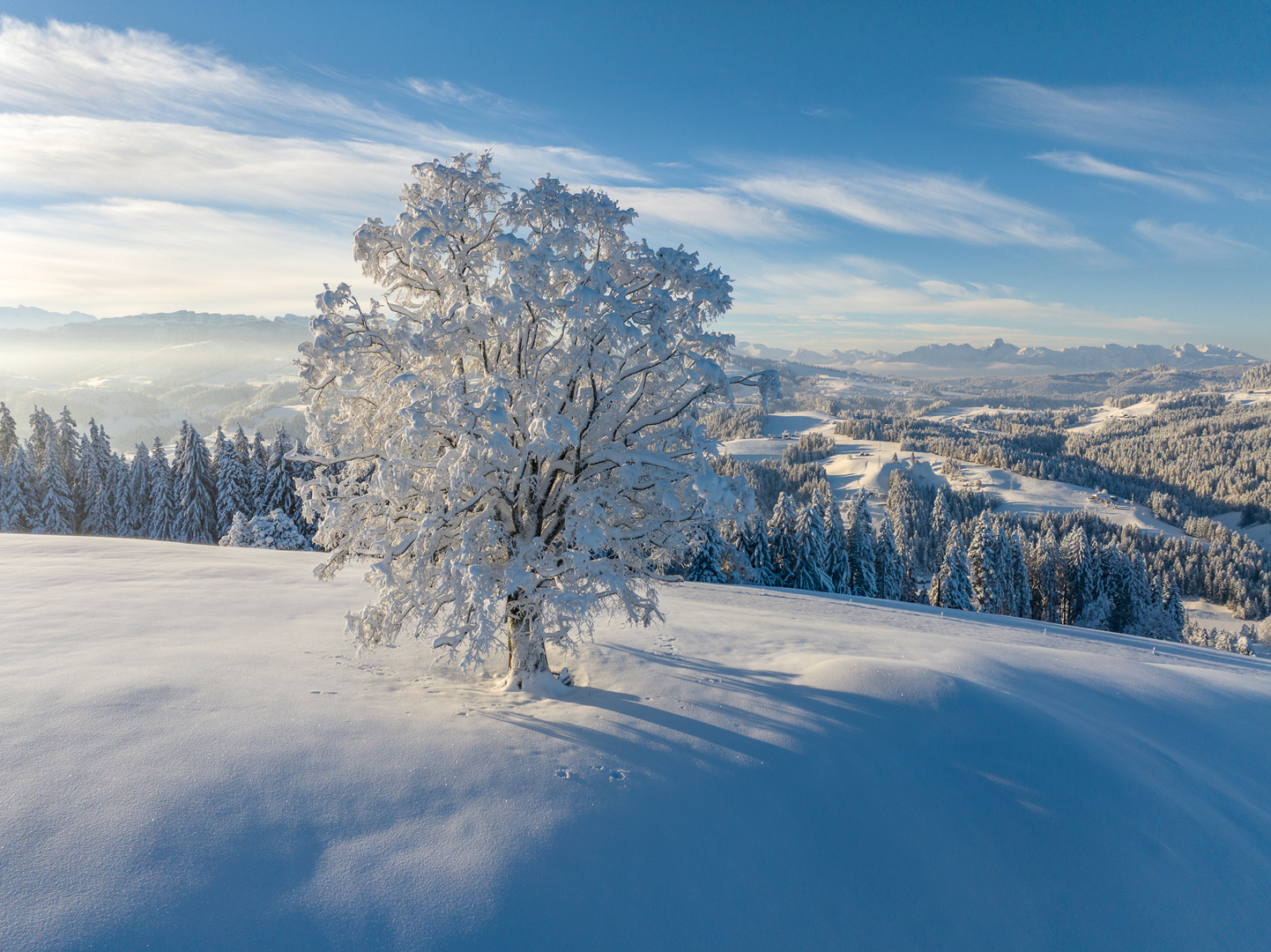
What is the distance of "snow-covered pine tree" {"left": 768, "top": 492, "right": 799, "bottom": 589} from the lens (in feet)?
164

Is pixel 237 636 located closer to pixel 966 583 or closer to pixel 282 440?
pixel 282 440

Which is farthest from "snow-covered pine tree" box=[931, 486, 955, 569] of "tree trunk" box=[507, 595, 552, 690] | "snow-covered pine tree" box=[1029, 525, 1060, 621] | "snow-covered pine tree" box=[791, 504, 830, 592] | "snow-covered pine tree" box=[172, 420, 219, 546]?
"tree trunk" box=[507, 595, 552, 690]

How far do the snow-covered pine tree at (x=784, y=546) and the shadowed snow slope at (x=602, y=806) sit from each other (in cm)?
3826

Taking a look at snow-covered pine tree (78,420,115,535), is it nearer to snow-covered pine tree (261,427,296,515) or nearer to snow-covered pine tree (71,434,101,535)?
snow-covered pine tree (71,434,101,535)

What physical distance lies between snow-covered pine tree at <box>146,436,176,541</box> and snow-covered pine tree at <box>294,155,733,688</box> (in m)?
49.7

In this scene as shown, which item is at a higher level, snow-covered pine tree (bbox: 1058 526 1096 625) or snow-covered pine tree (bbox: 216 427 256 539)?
snow-covered pine tree (bbox: 216 427 256 539)

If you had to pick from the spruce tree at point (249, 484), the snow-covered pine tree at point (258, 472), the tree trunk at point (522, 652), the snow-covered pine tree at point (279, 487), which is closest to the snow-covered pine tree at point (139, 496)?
the spruce tree at point (249, 484)

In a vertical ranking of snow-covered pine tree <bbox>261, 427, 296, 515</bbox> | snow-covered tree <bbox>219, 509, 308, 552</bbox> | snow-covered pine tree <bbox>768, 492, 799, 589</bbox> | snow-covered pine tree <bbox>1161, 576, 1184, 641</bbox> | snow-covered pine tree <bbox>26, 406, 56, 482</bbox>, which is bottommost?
snow-covered pine tree <bbox>1161, 576, 1184, 641</bbox>

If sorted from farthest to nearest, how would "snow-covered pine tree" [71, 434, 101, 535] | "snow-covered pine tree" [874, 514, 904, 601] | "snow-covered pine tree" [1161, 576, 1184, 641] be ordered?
"snow-covered pine tree" [1161, 576, 1184, 641] < "snow-covered pine tree" [874, 514, 904, 601] < "snow-covered pine tree" [71, 434, 101, 535]

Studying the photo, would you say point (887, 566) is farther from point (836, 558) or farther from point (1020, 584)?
point (1020, 584)

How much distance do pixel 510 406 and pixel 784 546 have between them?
4588 centimetres

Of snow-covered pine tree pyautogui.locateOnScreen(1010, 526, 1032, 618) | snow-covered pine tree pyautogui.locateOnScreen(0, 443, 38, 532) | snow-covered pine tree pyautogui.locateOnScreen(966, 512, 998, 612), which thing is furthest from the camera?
snow-covered pine tree pyautogui.locateOnScreen(1010, 526, 1032, 618)

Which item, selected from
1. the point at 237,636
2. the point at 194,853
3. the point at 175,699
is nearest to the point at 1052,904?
the point at 194,853

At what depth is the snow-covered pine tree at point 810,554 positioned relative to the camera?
48.8 m
